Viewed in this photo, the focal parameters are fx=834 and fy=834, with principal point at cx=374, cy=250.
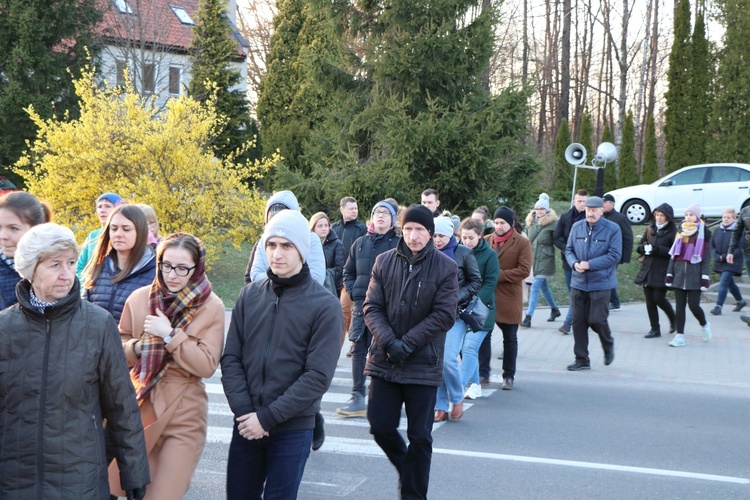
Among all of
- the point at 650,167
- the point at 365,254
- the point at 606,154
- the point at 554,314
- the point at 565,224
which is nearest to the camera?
the point at 365,254

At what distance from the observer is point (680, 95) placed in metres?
28.2

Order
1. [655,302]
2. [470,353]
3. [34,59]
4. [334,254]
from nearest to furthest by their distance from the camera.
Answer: [470,353], [334,254], [655,302], [34,59]

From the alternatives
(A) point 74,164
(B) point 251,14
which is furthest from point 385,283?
(B) point 251,14

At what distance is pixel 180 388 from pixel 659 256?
911 centimetres

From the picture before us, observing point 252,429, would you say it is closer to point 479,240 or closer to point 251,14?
point 479,240

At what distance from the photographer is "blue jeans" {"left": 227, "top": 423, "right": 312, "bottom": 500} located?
3.86m

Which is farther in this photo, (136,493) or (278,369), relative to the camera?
(278,369)

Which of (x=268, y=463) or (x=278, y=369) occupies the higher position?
(x=278, y=369)

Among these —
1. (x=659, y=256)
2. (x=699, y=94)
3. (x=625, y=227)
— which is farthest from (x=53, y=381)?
(x=699, y=94)

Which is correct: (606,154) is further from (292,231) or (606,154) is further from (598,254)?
(292,231)

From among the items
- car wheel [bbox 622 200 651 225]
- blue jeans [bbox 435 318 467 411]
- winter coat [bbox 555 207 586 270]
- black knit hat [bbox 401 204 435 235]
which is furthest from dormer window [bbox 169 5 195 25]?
black knit hat [bbox 401 204 435 235]

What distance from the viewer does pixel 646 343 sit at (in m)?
11.6

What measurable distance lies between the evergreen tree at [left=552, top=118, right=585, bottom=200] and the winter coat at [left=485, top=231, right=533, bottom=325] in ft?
85.4

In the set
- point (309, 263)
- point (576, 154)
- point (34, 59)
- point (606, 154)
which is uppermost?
point (34, 59)
